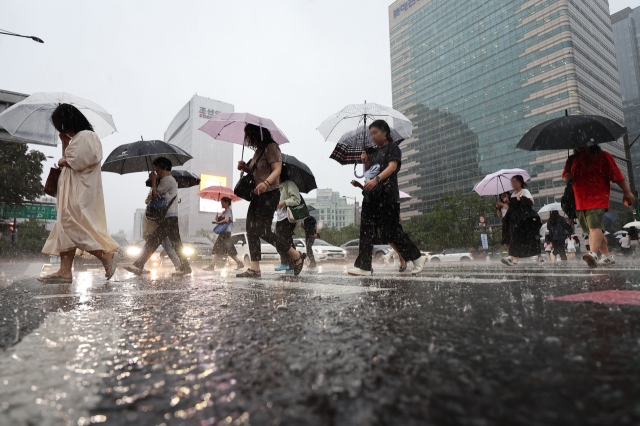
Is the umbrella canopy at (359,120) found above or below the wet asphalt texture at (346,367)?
above

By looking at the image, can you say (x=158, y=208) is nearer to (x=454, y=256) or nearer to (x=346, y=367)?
(x=346, y=367)

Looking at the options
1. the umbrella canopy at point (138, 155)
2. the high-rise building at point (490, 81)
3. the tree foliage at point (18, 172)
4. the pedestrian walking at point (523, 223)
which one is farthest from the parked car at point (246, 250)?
the high-rise building at point (490, 81)

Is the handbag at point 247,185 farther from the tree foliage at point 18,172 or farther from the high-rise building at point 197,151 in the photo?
the high-rise building at point 197,151

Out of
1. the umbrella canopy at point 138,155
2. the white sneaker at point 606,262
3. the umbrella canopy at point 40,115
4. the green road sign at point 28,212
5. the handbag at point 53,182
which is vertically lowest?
the white sneaker at point 606,262

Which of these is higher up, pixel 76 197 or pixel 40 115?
pixel 40 115

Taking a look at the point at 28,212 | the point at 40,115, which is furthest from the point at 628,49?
the point at 40,115

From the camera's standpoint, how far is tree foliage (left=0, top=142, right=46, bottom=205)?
25.2m

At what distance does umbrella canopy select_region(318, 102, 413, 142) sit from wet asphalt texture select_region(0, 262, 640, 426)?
5.69m

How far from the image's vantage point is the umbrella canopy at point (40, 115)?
19.0 feet

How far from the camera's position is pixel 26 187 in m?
26.2

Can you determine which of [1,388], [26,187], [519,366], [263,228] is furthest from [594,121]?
[26,187]

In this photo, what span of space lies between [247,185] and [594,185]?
4396 millimetres

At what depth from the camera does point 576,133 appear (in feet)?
17.7

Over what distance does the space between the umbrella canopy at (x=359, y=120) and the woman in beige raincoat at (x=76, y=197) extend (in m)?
4.48
